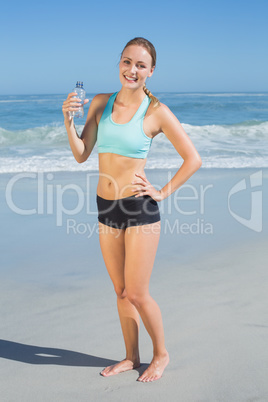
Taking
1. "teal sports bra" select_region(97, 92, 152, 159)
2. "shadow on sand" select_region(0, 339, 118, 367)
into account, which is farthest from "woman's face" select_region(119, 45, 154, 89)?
"shadow on sand" select_region(0, 339, 118, 367)

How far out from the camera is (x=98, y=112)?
9.55 ft

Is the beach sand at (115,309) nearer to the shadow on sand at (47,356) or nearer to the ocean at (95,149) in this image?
the shadow on sand at (47,356)

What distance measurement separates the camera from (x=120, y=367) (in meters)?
3.05

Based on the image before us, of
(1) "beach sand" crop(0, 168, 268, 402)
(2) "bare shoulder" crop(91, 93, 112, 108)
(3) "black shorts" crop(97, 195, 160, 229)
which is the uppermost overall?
(2) "bare shoulder" crop(91, 93, 112, 108)

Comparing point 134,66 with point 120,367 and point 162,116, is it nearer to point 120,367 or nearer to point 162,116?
point 162,116

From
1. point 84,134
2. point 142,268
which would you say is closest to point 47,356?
point 142,268

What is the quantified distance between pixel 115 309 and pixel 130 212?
4.64 feet

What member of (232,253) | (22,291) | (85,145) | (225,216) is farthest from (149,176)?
(85,145)

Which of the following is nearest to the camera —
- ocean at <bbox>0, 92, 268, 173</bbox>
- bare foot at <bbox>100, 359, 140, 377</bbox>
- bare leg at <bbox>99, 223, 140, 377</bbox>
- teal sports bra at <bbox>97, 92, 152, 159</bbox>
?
teal sports bra at <bbox>97, 92, 152, 159</bbox>

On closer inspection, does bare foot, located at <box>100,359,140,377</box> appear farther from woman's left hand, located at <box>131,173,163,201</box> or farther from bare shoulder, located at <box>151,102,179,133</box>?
bare shoulder, located at <box>151,102,179,133</box>

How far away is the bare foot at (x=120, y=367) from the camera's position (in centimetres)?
303

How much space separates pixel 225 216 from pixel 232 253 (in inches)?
54.0

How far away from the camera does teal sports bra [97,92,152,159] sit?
2.75 metres

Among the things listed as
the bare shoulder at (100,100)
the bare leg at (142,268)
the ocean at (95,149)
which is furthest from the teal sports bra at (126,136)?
the ocean at (95,149)
